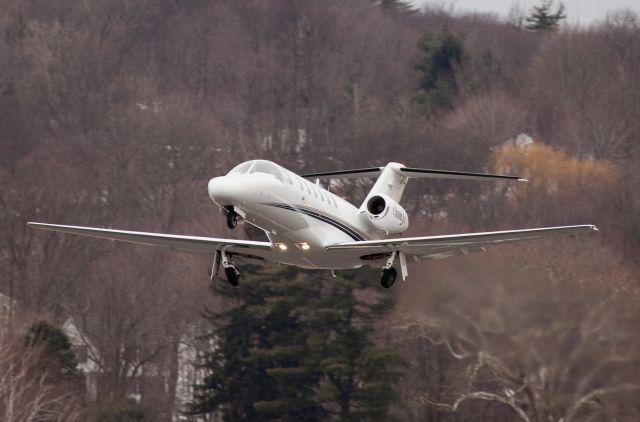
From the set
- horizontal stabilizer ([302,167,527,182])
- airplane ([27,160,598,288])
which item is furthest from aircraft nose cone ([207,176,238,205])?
horizontal stabilizer ([302,167,527,182])

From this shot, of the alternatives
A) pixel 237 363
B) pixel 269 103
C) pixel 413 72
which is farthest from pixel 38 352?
pixel 413 72

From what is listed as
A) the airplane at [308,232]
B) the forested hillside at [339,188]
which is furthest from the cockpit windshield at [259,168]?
the forested hillside at [339,188]

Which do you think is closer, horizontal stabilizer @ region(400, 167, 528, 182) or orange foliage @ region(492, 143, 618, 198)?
horizontal stabilizer @ region(400, 167, 528, 182)

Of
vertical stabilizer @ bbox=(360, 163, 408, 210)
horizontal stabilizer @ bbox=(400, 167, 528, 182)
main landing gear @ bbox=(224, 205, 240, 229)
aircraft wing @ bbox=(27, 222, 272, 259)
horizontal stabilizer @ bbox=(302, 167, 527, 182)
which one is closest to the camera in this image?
main landing gear @ bbox=(224, 205, 240, 229)

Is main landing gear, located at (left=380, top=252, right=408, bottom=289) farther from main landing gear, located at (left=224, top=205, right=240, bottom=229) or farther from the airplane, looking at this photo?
main landing gear, located at (left=224, top=205, right=240, bottom=229)

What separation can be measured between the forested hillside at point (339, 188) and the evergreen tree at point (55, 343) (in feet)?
0.67

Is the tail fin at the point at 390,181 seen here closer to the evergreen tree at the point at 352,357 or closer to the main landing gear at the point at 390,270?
the main landing gear at the point at 390,270

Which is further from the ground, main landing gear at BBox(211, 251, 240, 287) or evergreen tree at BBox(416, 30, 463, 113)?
evergreen tree at BBox(416, 30, 463, 113)

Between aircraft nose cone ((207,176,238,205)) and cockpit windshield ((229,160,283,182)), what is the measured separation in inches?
26.7

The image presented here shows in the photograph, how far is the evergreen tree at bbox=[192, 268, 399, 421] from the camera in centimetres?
4309

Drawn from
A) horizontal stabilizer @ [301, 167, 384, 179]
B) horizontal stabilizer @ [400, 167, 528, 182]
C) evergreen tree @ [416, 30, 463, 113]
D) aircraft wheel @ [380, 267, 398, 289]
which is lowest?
aircraft wheel @ [380, 267, 398, 289]

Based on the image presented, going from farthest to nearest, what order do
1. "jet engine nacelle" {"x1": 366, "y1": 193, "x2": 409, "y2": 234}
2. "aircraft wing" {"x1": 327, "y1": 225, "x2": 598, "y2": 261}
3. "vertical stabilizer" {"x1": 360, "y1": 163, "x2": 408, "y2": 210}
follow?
1. "vertical stabilizer" {"x1": 360, "y1": 163, "x2": 408, "y2": 210}
2. "jet engine nacelle" {"x1": 366, "y1": 193, "x2": 409, "y2": 234}
3. "aircraft wing" {"x1": 327, "y1": 225, "x2": 598, "y2": 261}

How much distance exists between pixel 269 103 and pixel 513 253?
186 ft

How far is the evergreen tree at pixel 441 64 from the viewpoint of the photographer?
9556 centimetres
